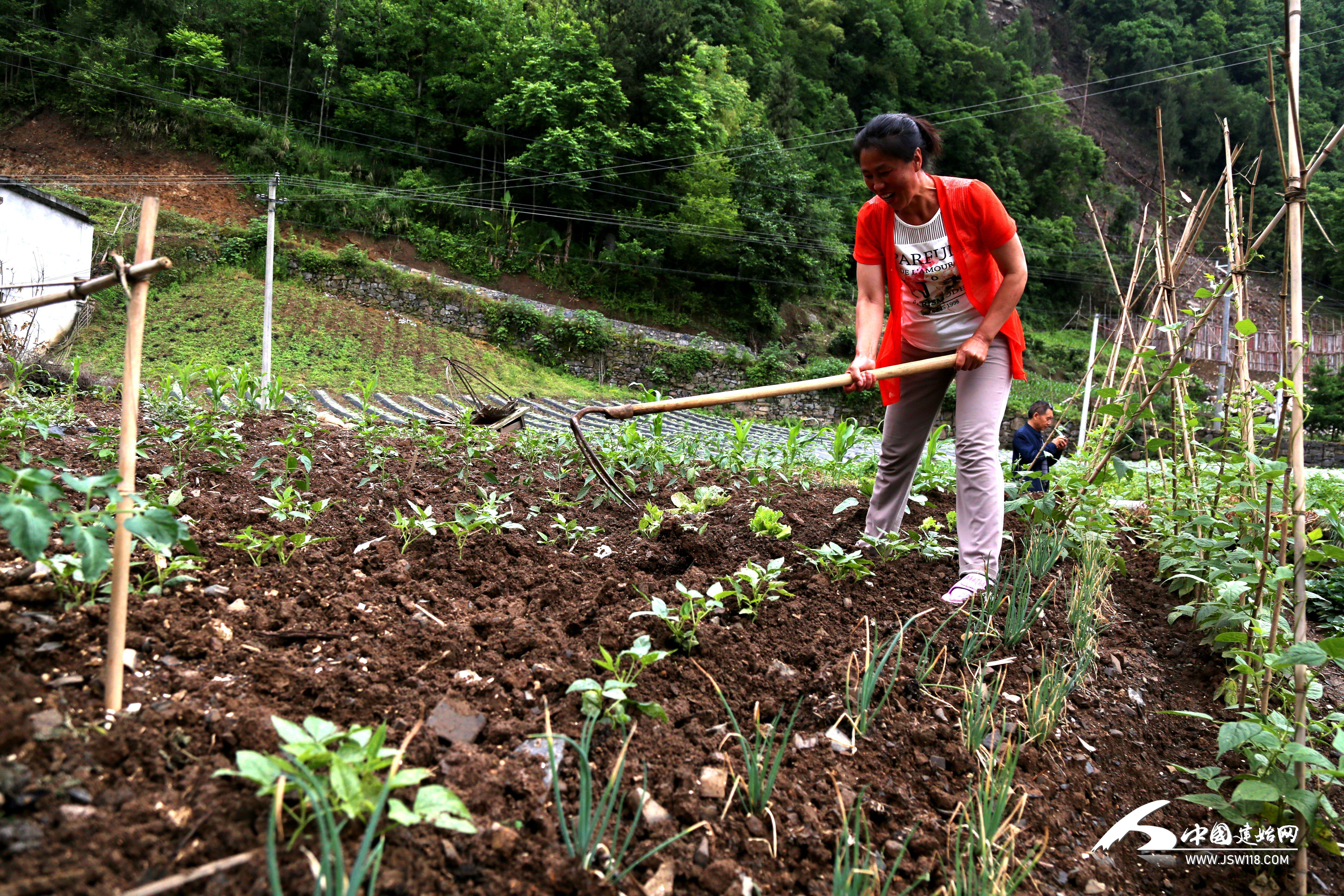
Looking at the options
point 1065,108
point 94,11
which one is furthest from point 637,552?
point 1065,108

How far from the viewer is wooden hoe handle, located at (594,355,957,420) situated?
219cm

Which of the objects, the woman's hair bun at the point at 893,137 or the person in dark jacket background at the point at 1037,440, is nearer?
the woman's hair bun at the point at 893,137

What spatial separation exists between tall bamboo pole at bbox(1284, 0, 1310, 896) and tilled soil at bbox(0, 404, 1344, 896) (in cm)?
38

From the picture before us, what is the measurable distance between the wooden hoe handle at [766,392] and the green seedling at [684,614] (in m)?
0.58

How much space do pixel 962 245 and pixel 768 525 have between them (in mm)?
1107

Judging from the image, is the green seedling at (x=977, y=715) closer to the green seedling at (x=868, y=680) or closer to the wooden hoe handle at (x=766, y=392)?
the green seedling at (x=868, y=680)

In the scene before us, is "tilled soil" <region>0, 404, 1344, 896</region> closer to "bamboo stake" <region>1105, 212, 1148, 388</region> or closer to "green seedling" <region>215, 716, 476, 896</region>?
"green seedling" <region>215, 716, 476, 896</region>

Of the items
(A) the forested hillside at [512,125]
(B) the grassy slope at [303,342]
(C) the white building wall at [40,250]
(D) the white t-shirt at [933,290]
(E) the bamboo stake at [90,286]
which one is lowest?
(B) the grassy slope at [303,342]

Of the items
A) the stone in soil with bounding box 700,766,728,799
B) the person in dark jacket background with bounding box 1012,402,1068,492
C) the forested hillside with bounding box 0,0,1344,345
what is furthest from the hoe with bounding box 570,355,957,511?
the forested hillside with bounding box 0,0,1344,345

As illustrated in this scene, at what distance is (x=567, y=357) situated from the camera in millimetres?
19109

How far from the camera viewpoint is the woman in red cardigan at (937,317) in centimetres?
233

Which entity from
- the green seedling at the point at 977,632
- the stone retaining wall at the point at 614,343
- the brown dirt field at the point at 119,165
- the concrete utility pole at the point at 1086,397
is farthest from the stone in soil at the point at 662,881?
the brown dirt field at the point at 119,165

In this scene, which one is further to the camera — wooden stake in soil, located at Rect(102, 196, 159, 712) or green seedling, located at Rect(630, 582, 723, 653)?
green seedling, located at Rect(630, 582, 723, 653)

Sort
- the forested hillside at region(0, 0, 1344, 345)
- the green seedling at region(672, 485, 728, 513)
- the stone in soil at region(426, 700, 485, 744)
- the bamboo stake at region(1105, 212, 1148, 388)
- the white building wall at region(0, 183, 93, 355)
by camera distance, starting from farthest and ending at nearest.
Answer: the forested hillside at region(0, 0, 1344, 345)
the white building wall at region(0, 183, 93, 355)
the bamboo stake at region(1105, 212, 1148, 388)
the green seedling at region(672, 485, 728, 513)
the stone in soil at region(426, 700, 485, 744)
